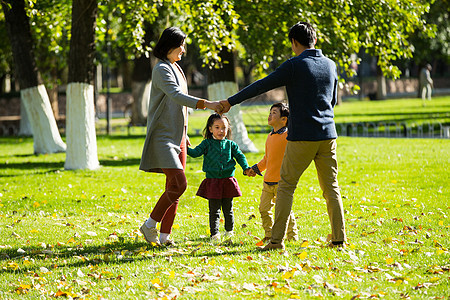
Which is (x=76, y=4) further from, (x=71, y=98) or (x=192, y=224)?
(x=192, y=224)

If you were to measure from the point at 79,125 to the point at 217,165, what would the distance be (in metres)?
6.97

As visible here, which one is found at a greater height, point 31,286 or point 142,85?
point 142,85

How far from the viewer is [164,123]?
6109 mm

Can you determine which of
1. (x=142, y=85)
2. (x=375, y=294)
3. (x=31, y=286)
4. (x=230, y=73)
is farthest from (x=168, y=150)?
(x=142, y=85)

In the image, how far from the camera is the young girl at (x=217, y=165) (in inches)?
261

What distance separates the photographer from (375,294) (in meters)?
4.64

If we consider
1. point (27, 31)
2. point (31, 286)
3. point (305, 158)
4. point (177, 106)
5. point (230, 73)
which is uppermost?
point (27, 31)

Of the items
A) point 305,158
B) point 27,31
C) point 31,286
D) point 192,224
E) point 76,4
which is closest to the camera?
point 31,286

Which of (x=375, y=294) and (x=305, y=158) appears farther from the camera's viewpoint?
(x=305, y=158)

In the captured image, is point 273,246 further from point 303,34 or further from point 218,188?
point 303,34

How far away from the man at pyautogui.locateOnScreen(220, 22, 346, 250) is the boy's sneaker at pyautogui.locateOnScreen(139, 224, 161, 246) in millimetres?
1150

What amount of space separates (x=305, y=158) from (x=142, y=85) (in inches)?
898

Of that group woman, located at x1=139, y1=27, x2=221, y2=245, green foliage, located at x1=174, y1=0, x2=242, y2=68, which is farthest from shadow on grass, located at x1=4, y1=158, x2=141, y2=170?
woman, located at x1=139, y1=27, x2=221, y2=245

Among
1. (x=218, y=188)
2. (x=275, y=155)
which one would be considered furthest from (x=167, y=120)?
(x=275, y=155)
